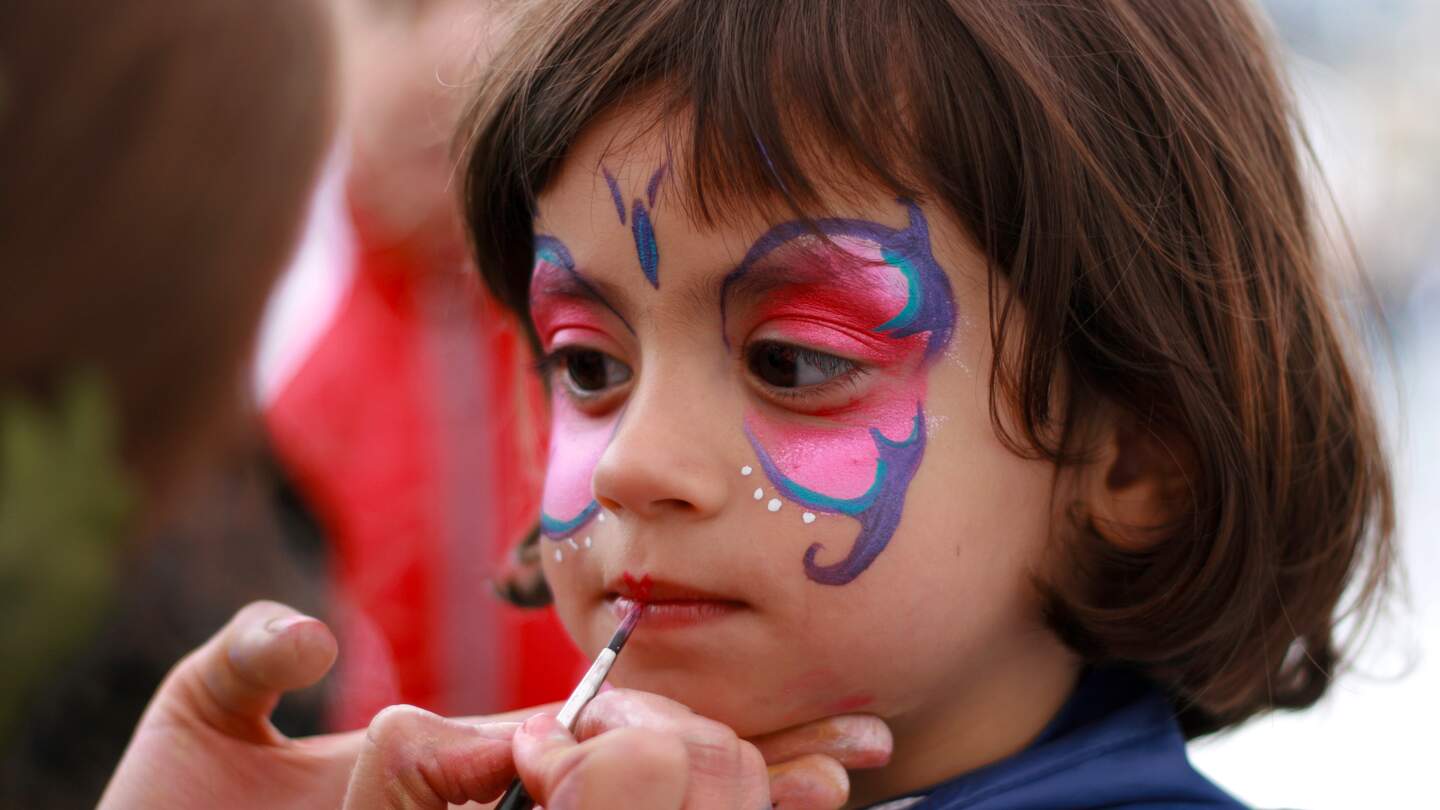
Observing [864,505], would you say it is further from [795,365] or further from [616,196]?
[616,196]

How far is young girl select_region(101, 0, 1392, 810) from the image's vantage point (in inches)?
46.3

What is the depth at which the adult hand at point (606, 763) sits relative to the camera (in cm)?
96

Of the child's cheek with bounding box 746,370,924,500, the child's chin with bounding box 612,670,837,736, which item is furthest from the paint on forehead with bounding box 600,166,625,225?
the child's chin with bounding box 612,670,837,736

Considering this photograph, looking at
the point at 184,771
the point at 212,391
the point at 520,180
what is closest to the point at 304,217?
the point at 212,391

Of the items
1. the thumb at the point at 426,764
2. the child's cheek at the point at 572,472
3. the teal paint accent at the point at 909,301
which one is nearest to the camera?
the thumb at the point at 426,764

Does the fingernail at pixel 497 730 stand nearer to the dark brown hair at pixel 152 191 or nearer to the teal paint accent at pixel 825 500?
the teal paint accent at pixel 825 500

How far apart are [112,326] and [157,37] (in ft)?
1.48

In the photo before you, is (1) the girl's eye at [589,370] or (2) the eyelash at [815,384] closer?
(2) the eyelash at [815,384]

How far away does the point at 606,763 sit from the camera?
0.95m

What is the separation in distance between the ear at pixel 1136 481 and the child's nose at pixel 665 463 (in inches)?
16.4

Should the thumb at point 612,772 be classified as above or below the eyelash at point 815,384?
below

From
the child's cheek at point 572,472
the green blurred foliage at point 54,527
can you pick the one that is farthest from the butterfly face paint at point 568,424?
the green blurred foliage at point 54,527

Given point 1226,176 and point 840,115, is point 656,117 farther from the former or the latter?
point 1226,176

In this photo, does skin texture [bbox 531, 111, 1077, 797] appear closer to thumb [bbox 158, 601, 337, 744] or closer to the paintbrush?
the paintbrush
